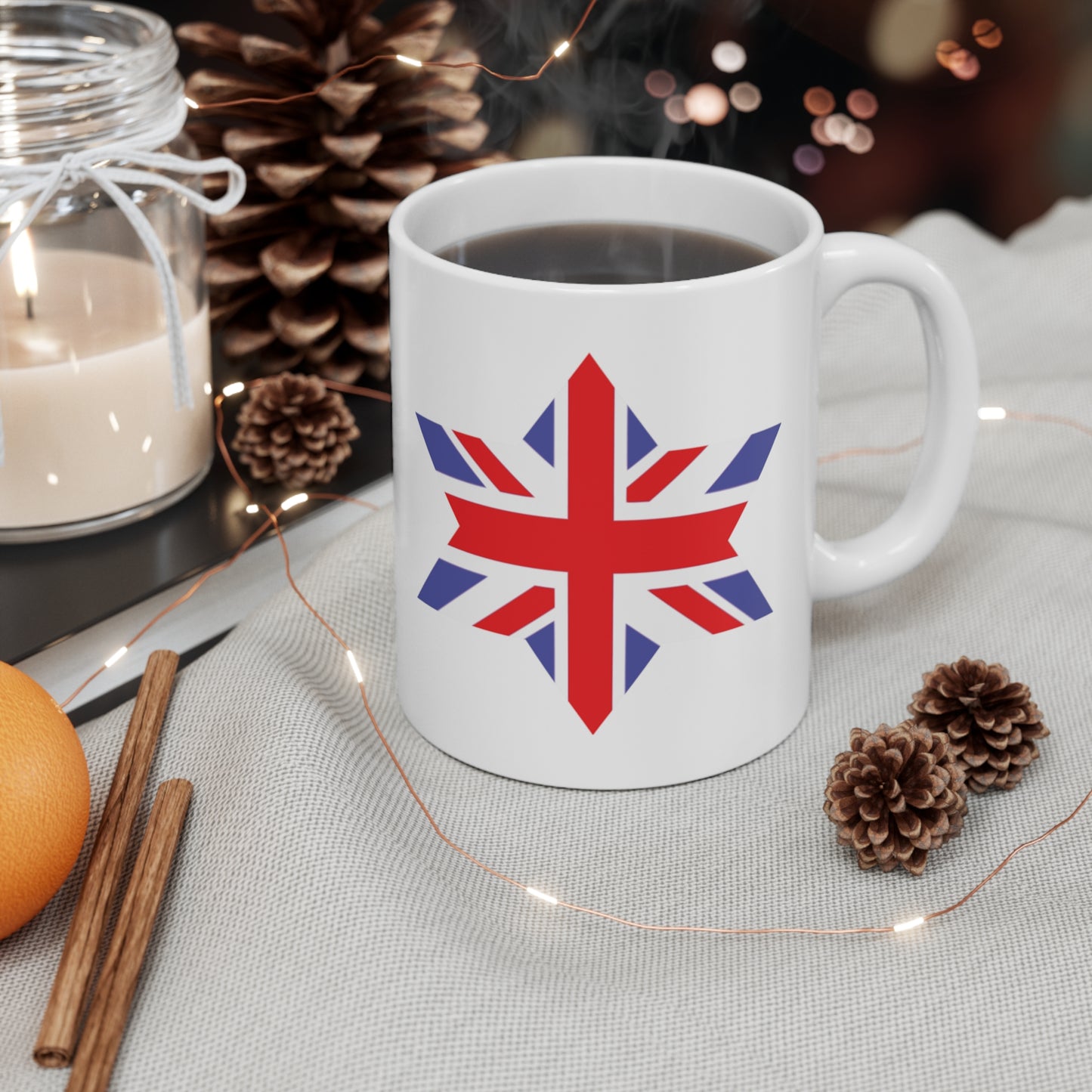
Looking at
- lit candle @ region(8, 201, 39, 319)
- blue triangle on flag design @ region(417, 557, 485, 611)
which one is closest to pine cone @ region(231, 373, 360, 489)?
lit candle @ region(8, 201, 39, 319)

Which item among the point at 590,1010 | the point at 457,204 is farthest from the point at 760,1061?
the point at 457,204

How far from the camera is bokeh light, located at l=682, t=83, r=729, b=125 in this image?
1100 millimetres

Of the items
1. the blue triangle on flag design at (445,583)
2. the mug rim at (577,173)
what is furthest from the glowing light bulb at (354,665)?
the mug rim at (577,173)

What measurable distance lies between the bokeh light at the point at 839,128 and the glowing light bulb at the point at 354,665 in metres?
0.75

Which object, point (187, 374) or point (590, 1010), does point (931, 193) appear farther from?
point (590, 1010)

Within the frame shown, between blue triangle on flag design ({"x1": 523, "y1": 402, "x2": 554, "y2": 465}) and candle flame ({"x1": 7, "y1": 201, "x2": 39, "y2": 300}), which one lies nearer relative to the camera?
blue triangle on flag design ({"x1": 523, "y1": 402, "x2": 554, "y2": 465})

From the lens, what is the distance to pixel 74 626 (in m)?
0.65

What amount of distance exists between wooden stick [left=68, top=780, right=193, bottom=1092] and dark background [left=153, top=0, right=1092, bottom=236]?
1.93ft

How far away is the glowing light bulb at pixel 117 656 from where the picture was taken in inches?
26.5

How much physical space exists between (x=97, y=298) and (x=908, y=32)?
0.80 m

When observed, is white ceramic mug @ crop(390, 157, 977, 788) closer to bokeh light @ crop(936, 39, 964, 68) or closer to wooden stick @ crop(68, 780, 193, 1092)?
wooden stick @ crop(68, 780, 193, 1092)

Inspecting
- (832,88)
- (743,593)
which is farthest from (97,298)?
(832,88)

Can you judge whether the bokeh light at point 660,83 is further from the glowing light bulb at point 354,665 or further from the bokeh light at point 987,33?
the glowing light bulb at point 354,665

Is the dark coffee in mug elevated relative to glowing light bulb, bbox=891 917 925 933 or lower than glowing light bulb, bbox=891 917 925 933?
elevated
